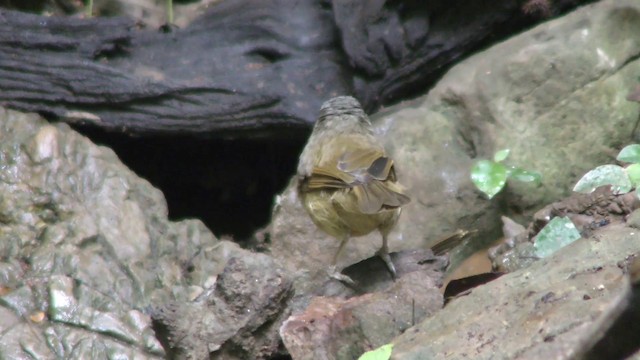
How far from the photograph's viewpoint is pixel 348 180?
5.07 meters

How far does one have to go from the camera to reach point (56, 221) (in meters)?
5.51

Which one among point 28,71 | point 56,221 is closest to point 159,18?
point 28,71

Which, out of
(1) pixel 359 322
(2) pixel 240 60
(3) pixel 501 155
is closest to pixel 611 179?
(3) pixel 501 155

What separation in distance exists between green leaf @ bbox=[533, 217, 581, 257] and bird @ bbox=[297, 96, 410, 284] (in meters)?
0.68

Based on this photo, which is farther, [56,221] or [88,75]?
[88,75]

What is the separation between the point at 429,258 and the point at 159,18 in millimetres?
2950

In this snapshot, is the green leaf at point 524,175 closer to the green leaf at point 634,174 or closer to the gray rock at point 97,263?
the green leaf at point 634,174

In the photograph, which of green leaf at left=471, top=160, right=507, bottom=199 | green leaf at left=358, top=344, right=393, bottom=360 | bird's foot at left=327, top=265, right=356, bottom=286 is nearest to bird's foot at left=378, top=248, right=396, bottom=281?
bird's foot at left=327, top=265, right=356, bottom=286

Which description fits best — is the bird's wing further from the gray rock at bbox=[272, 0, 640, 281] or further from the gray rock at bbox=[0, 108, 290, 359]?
the gray rock at bbox=[272, 0, 640, 281]

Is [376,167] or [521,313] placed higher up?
[521,313]

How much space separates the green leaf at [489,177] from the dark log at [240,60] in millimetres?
1264

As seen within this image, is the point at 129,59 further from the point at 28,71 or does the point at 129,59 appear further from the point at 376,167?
the point at 376,167

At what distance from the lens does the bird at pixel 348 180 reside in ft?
16.3

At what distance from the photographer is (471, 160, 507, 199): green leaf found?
539 centimetres
